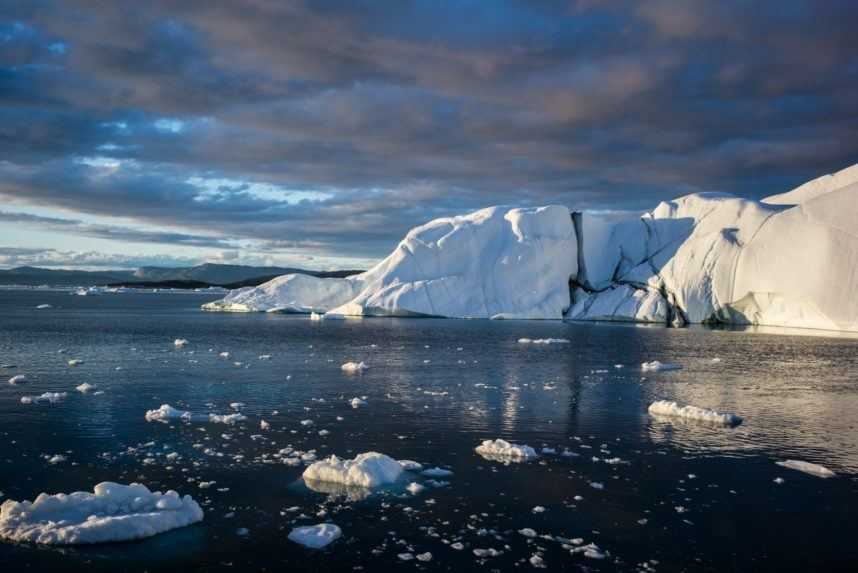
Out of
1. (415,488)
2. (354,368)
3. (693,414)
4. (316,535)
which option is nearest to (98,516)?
(316,535)

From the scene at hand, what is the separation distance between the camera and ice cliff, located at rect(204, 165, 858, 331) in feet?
134

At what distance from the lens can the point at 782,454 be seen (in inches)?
469

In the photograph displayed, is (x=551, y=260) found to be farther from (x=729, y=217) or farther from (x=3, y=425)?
(x=3, y=425)

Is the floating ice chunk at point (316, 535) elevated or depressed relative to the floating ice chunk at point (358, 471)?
depressed

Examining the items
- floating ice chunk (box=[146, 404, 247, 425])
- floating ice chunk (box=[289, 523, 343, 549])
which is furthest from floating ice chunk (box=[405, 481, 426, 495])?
floating ice chunk (box=[146, 404, 247, 425])

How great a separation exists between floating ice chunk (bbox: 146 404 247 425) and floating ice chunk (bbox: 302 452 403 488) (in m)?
4.08

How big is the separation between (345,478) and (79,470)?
3.80 meters

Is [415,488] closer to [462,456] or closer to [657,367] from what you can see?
[462,456]

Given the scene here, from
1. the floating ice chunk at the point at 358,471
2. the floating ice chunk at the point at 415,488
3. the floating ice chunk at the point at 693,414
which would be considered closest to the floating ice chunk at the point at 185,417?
the floating ice chunk at the point at 358,471

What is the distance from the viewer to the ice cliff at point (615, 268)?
134 feet

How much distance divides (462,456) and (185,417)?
18.6ft

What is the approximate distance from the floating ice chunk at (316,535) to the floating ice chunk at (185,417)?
6012 mm

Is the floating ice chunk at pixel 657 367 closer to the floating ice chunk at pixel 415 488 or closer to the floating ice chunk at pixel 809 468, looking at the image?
the floating ice chunk at pixel 809 468

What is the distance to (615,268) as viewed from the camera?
49656 millimetres
